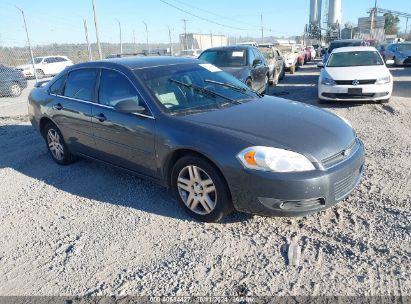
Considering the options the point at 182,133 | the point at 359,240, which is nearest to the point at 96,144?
the point at 182,133

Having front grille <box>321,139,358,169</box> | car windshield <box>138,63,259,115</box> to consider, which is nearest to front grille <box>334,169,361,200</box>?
front grille <box>321,139,358,169</box>

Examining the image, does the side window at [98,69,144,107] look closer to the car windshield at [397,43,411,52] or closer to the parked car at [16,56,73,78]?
the parked car at [16,56,73,78]

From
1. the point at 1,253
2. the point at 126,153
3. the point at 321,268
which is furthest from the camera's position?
the point at 126,153

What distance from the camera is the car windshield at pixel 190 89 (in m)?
3.82

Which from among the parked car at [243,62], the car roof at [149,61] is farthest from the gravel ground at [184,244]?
the parked car at [243,62]

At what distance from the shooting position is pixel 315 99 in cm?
978

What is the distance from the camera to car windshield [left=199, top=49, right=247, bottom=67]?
9476 mm

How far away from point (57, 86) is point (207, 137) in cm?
308

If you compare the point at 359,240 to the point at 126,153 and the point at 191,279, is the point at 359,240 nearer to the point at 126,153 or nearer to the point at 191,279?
the point at 191,279

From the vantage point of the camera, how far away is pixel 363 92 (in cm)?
830

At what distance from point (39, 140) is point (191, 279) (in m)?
5.50

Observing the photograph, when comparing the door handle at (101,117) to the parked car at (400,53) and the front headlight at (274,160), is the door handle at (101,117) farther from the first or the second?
the parked car at (400,53)

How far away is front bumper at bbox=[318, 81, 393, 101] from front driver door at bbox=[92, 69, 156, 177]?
5.96 m

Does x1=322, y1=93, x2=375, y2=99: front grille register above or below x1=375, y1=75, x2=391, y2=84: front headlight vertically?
below
